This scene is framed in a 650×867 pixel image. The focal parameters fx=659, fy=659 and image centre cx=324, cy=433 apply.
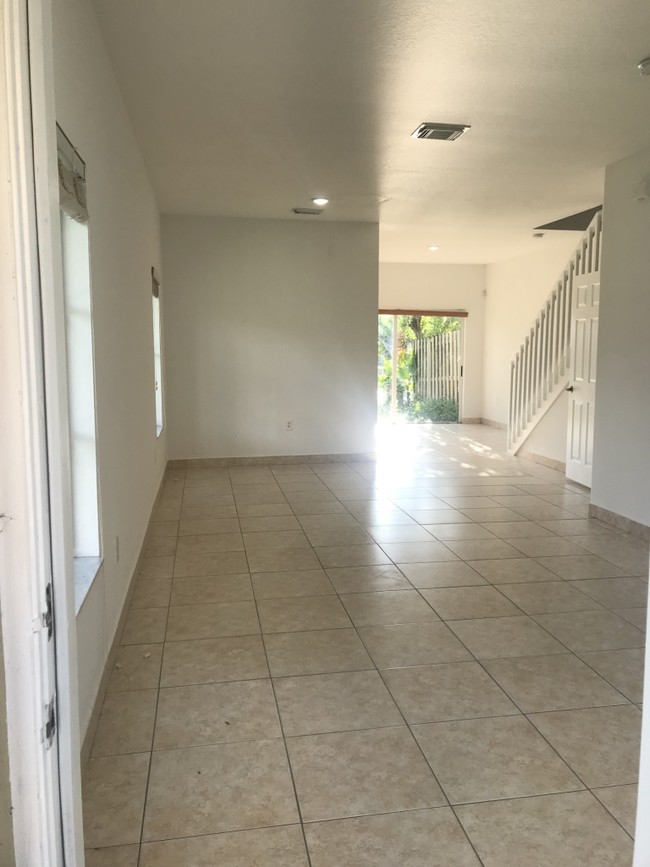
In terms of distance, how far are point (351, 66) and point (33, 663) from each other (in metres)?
3.10

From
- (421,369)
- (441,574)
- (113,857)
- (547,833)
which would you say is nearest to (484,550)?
(441,574)

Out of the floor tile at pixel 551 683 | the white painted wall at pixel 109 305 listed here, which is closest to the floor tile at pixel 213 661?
the white painted wall at pixel 109 305

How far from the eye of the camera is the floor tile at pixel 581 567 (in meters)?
3.87

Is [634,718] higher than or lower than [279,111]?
lower

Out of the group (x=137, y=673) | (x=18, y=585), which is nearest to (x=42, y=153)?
(x=18, y=585)

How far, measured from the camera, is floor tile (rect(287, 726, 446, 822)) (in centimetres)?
193

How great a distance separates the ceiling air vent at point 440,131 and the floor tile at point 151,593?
3115mm

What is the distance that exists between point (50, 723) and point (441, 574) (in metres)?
3.05

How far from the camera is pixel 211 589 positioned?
363 cm

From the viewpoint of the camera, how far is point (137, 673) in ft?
8.89

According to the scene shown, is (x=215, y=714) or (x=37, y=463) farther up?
(x=37, y=463)

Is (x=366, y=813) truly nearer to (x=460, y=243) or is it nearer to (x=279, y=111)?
(x=279, y=111)

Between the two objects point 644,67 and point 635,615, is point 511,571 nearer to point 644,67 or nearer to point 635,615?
point 635,615

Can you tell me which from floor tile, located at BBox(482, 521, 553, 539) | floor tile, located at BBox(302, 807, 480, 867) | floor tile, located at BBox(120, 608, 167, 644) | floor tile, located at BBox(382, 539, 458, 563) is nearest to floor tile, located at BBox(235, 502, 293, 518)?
floor tile, located at BBox(382, 539, 458, 563)
